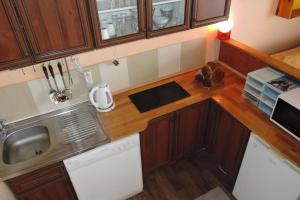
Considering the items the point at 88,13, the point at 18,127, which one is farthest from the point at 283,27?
the point at 18,127

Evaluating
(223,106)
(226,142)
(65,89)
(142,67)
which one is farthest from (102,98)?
(226,142)

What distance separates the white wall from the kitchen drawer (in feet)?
6.89

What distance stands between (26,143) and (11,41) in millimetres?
929

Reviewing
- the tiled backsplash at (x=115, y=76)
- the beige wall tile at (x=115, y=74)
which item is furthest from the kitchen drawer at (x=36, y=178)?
the beige wall tile at (x=115, y=74)

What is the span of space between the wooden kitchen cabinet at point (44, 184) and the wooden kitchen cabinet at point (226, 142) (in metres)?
1.36

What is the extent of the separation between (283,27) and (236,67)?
1.11 meters

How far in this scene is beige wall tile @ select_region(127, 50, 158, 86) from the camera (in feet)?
7.05

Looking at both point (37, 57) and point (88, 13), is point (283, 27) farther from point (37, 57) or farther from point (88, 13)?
point (37, 57)

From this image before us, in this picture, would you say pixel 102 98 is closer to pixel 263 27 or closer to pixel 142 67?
pixel 142 67

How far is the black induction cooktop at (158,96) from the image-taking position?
2.07 metres

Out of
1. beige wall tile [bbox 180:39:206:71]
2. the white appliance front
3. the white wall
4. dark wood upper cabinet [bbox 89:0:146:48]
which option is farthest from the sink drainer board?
the white wall

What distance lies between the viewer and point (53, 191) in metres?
1.80

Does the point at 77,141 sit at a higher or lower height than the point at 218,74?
lower

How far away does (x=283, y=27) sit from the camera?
2.93m
